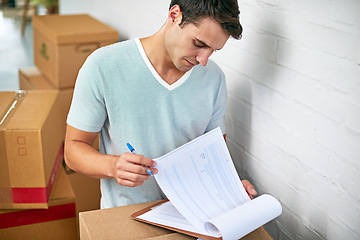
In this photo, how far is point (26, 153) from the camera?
1493mm

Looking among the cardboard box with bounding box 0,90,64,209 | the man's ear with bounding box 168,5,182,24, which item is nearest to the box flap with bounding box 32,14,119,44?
the cardboard box with bounding box 0,90,64,209

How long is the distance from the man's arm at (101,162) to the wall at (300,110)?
1.47ft

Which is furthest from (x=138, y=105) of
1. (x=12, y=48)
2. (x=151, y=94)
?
(x=12, y=48)

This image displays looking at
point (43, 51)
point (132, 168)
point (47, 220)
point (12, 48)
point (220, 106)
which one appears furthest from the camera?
point (12, 48)

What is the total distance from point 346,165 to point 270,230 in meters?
0.46

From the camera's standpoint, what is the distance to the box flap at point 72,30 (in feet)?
7.34

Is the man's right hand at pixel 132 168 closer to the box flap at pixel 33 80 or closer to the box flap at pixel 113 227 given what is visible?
the box flap at pixel 113 227

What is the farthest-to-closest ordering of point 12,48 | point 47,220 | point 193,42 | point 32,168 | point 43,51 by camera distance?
1. point 12,48
2. point 43,51
3. point 47,220
4. point 32,168
5. point 193,42

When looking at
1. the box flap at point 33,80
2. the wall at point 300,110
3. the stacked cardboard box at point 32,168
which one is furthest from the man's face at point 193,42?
the box flap at point 33,80

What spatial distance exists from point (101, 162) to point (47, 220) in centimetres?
66

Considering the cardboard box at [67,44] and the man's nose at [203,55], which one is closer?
the man's nose at [203,55]

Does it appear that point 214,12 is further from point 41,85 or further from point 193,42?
point 41,85

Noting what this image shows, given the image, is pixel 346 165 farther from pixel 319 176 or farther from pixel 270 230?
pixel 270 230

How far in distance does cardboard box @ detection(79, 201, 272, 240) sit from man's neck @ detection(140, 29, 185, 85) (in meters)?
0.43
